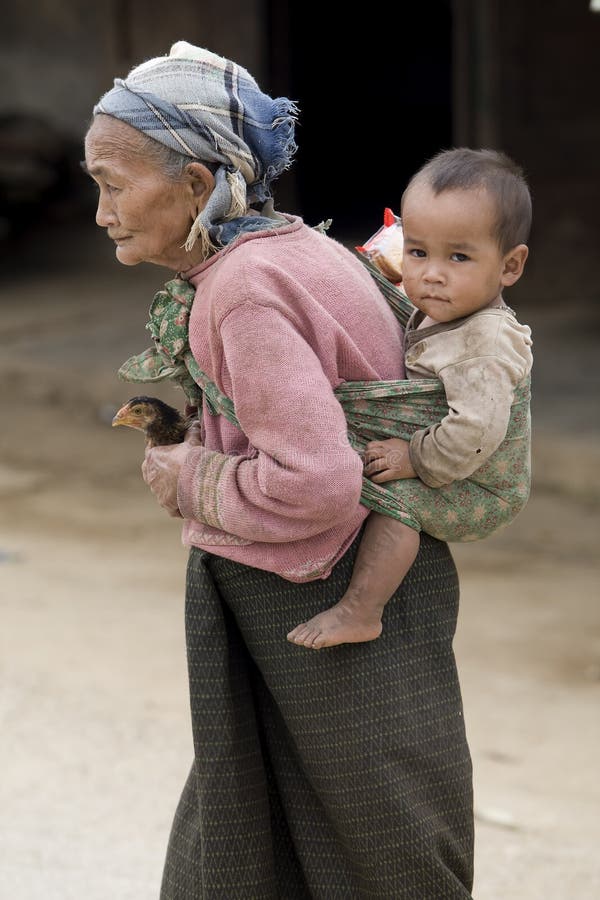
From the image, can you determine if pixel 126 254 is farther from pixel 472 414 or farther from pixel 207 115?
pixel 472 414

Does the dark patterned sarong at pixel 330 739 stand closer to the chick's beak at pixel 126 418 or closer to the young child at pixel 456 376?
the young child at pixel 456 376

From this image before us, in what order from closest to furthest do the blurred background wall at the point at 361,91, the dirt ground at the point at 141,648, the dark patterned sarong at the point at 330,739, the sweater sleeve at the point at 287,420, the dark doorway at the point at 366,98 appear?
the sweater sleeve at the point at 287,420, the dark patterned sarong at the point at 330,739, the dirt ground at the point at 141,648, the blurred background wall at the point at 361,91, the dark doorway at the point at 366,98

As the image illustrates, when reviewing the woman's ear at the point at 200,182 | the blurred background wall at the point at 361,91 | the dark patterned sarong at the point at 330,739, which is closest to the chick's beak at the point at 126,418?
the dark patterned sarong at the point at 330,739

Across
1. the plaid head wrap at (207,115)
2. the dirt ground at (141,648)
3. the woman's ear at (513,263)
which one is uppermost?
the plaid head wrap at (207,115)

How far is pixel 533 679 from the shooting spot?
448cm

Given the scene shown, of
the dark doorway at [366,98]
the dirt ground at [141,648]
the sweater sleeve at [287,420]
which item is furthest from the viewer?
the dark doorway at [366,98]

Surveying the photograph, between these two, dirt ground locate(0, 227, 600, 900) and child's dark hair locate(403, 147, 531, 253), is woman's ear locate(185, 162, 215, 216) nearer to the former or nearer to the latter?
child's dark hair locate(403, 147, 531, 253)

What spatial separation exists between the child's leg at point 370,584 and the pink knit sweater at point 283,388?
0.04 m

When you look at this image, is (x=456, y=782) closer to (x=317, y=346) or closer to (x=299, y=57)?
(x=317, y=346)

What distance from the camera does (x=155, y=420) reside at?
2037mm

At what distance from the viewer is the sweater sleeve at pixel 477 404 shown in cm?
179

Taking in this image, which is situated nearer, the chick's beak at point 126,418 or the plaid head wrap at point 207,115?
the plaid head wrap at point 207,115

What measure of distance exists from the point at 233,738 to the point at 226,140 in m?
0.91

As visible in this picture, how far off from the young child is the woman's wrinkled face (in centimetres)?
33
